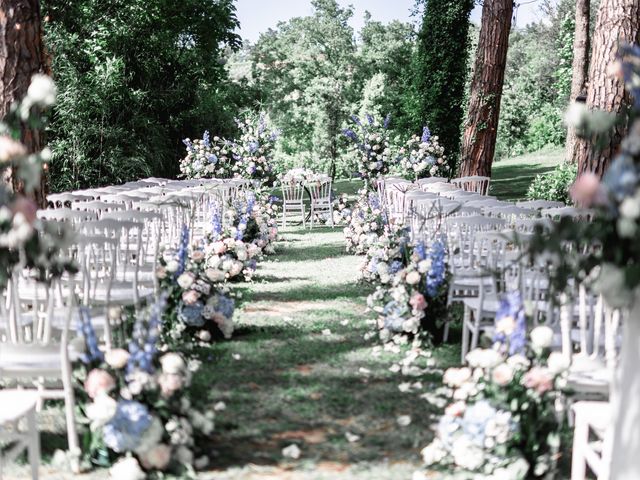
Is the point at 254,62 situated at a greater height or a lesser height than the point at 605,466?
greater

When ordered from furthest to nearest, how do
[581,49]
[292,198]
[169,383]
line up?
[581,49] < [292,198] < [169,383]

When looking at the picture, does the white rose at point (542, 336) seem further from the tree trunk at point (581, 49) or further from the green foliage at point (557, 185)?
the tree trunk at point (581, 49)

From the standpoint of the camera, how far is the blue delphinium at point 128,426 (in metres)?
3.34

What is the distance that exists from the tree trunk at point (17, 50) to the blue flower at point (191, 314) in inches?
75.0

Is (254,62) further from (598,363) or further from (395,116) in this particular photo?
(598,363)

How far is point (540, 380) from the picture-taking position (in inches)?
126

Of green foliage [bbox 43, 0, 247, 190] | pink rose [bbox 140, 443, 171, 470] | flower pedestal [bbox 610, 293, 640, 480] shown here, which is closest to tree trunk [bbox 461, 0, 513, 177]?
green foliage [bbox 43, 0, 247, 190]

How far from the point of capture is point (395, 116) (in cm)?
2758

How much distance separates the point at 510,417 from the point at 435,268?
2.70 meters

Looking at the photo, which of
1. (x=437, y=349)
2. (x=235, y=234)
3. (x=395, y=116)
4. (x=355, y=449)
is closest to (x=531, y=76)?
(x=395, y=116)

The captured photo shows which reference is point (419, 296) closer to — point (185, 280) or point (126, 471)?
point (185, 280)

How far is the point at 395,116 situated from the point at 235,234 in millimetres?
19412

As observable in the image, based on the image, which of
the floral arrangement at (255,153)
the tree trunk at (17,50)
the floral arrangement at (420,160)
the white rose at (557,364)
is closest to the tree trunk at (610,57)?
the floral arrangement at (420,160)

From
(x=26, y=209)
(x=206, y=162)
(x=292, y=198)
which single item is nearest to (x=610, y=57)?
(x=26, y=209)
